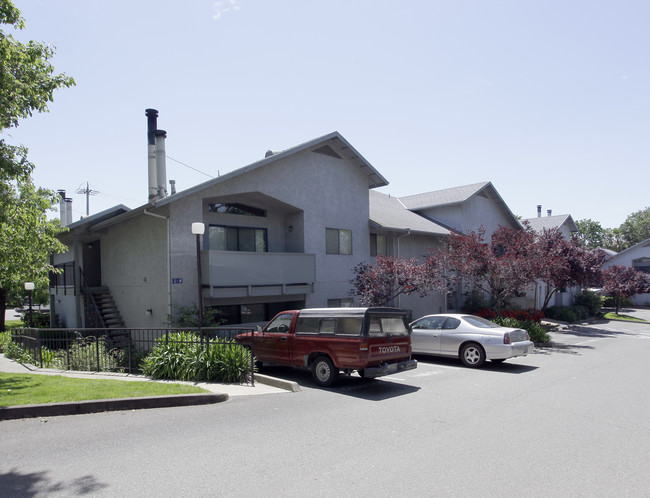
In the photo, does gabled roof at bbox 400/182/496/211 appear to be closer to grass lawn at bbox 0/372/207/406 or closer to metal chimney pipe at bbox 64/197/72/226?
metal chimney pipe at bbox 64/197/72/226

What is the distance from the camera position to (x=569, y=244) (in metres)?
26.6

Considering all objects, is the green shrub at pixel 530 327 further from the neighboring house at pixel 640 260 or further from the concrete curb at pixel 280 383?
the neighboring house at pixel 640 260

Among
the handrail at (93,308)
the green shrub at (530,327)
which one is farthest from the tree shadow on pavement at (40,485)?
the green shrub at (530,327)

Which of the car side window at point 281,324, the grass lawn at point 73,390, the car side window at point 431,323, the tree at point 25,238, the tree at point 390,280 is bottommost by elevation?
the grass lawn at point 73,390

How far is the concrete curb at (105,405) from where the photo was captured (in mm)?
7145

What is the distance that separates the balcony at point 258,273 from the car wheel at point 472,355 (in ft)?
22.5

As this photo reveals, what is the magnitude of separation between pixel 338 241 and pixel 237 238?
447 cm

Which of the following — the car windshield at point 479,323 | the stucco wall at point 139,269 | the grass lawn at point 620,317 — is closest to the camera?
the car windshield at point 479,323

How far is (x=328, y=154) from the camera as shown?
20.0 metres

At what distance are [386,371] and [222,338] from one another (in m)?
3.94

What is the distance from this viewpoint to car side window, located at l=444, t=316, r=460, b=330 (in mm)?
13375

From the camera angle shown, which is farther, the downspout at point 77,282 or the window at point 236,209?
the downspout at point 77,282

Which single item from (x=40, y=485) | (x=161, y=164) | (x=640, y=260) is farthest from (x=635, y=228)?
(x=40, y=485)

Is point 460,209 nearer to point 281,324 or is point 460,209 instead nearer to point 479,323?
point 479,323
